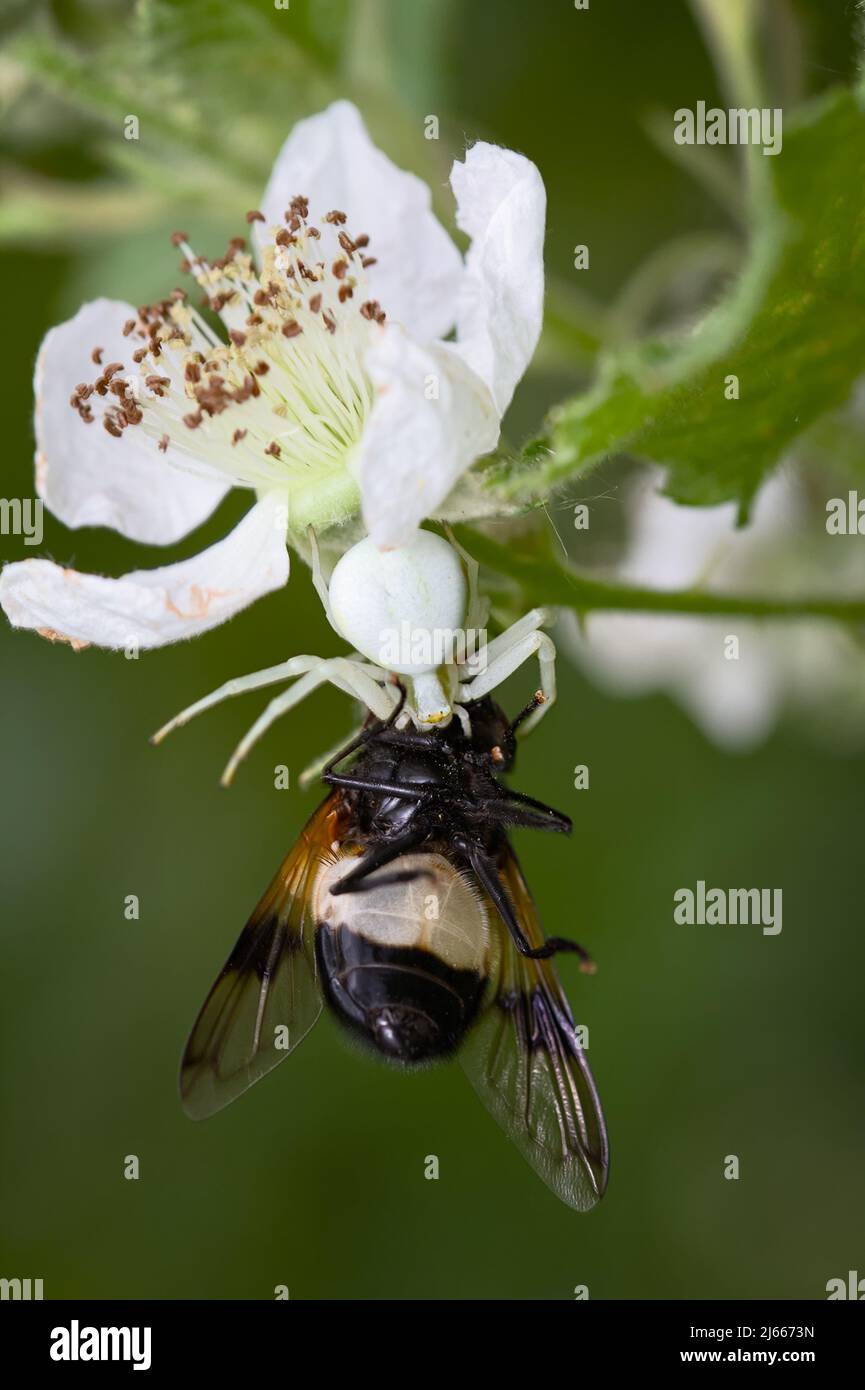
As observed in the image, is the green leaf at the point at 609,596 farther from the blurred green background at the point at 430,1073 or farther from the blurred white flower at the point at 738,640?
the blurred green background at the point at 430,1073

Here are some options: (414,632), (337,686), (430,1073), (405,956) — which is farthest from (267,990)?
(430,1073)

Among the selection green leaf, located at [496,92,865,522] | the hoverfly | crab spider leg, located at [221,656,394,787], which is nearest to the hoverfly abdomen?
the hoverfly

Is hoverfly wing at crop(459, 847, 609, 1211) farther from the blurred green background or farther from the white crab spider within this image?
the blurred green background

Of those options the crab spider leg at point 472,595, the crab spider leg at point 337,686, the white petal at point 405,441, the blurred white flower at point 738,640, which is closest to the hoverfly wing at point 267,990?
the crab spider leg at point 337,686

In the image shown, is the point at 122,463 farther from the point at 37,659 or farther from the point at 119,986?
the point at 119,986
